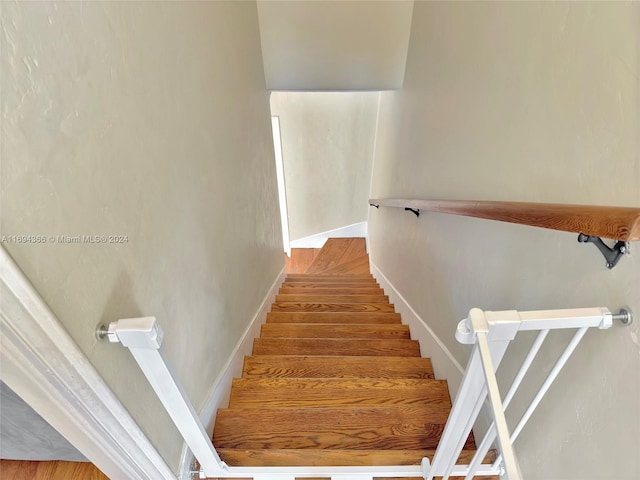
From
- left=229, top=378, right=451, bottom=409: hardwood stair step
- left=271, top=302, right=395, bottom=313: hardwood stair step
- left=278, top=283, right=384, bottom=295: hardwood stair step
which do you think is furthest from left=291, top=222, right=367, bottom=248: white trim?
left=229, top=378, right=451, bottom=409: hardwood stair step

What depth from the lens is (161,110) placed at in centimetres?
96

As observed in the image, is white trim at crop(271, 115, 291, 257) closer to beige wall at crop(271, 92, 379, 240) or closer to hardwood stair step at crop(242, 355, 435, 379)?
beige wall at crop(271, 92, 379, 240)

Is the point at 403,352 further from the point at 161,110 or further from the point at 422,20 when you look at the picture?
the point at 422,20

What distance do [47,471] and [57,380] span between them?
2.57ft

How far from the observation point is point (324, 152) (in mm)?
4645

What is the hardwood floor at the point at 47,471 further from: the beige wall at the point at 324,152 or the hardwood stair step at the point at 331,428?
the beige wall at the point at 324,152

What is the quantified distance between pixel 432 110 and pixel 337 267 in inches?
148

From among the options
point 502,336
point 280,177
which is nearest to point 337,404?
point 502,336

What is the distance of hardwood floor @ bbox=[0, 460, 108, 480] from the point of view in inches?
41.3

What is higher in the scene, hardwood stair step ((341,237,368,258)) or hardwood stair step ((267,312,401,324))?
hardwood stair step ((341,237,368,258))

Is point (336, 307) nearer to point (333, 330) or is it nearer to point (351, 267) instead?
point (333, 330)

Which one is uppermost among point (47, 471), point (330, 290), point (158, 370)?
point (330, 290)

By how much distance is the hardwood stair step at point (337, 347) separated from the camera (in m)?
1.98

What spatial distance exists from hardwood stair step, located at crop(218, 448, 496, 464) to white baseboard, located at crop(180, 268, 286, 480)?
0.15 m
